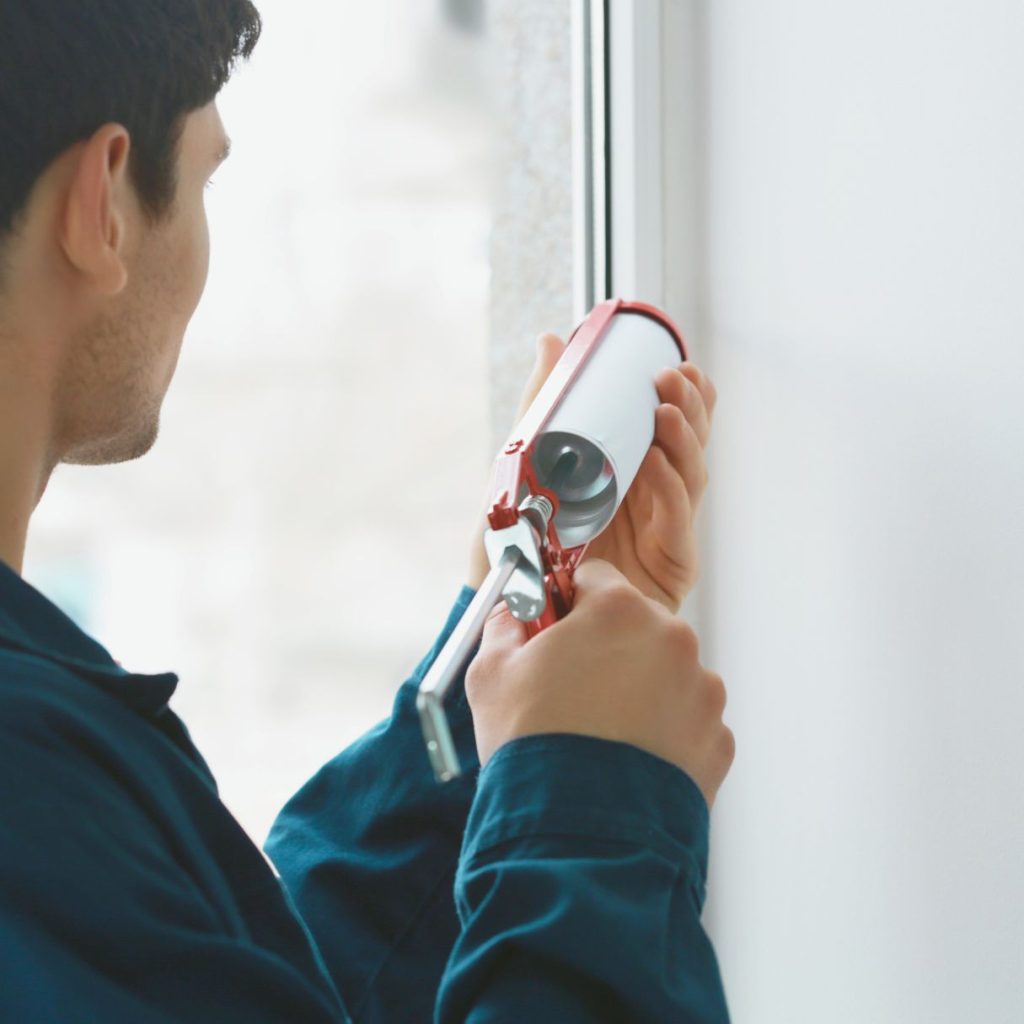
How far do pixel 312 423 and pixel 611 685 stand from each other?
41 cm

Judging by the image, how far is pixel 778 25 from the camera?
0.75 m

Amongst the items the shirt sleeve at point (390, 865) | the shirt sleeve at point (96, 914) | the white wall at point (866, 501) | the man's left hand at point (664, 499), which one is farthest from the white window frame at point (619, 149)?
the shirt sleeve at point (96, 914)

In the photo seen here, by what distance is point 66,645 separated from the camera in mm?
549

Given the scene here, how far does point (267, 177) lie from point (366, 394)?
0.16 meters

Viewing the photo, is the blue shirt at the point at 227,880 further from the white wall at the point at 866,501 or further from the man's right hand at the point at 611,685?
the white wall at the point at 866,501

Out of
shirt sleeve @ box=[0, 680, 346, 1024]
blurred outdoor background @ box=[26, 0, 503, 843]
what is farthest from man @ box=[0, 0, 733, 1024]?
blurred outdoor background @ box=[26, 0, 503, 843]

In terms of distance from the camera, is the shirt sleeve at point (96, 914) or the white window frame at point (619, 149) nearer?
the shirt sleeve at point (96, 914)

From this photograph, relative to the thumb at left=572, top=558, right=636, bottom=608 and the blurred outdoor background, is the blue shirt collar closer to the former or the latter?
the thumb at left=572, top=558, right=636, bottom=608

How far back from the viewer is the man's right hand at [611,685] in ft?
1.76

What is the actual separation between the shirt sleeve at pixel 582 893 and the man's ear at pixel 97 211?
28 cm

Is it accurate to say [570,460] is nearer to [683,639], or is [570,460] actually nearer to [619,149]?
[683,639]

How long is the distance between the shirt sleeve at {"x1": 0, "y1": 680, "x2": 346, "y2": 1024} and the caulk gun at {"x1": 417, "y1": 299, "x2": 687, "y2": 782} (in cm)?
11

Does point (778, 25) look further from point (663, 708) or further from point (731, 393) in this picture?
point (663, 708)

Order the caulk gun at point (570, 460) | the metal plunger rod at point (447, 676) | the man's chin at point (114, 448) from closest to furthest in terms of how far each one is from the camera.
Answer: the metal plunger rod at point (447, 676)
the caulk gun at point (570, 460)
the man's chin at point (114, 448)
